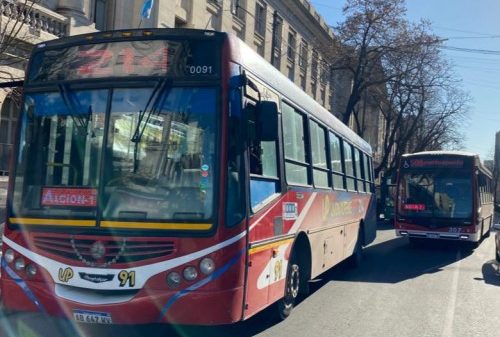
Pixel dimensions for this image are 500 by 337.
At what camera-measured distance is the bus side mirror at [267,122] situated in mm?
5235

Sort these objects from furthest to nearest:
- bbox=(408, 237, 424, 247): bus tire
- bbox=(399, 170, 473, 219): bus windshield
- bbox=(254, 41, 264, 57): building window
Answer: bbox=(254, 41, 264, 57): building window, bbox=(408, 237, 424, 247): bus tire, bbox=(399, 170, 473, 219): bus windshield

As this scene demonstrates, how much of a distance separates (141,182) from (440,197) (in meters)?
13.4

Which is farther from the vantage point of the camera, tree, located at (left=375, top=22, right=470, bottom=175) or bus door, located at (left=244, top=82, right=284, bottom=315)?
tree, located at (left=375, top=22, right=470, bottom=175)

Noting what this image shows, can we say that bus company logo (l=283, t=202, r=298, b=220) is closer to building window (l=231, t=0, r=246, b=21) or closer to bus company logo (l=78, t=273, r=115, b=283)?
bus company logo (l=78, t=273, r=115, b=283)

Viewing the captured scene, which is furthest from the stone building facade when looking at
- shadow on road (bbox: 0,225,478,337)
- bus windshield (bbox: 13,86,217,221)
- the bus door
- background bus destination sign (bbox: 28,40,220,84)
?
the bus door

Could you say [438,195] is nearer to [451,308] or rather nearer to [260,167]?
[451,308]

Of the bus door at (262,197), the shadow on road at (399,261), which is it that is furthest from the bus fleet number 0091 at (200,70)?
the shadow on road at (399,261)

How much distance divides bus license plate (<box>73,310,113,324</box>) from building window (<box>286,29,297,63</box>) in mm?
33911

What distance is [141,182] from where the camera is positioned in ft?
16.5

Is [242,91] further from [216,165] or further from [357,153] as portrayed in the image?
[357,153]

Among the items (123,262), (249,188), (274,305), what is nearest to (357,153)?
(274,305)

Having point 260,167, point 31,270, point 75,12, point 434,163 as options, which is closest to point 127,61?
point 260,167

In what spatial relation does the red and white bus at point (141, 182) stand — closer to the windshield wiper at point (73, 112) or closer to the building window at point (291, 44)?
the windshield wiper at point (73, 112)

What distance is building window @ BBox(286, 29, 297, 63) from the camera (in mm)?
37594
